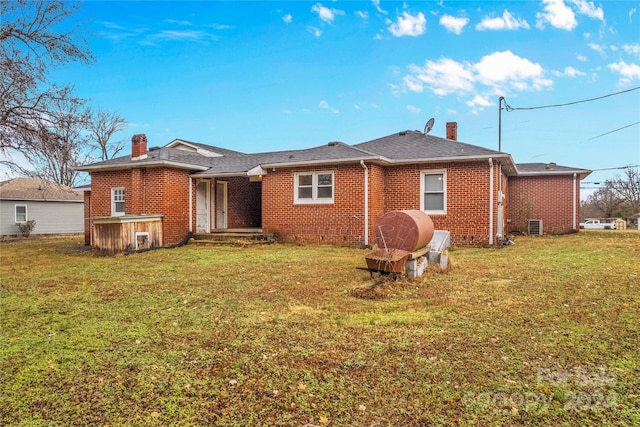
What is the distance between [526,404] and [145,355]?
334cm

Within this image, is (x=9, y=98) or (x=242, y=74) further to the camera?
(x=242, y=74)

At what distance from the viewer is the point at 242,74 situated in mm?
20797

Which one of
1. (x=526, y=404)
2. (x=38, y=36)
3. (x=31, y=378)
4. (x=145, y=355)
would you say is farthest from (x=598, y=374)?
(x=38, y=36)

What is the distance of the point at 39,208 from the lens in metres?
25.5

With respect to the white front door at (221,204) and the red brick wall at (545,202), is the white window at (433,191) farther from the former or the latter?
the white front door at (221,204)

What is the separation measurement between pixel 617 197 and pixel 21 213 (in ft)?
211

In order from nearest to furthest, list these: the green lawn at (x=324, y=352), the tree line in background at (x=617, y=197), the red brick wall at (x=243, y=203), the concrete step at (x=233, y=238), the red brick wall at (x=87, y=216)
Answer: the green lawn at (x=324, y=352) < the concrete step at (x=233, y=238) < the red brick wall at (x=87, y=216) < the red brick wall at (x=243, y=203) < the tree line in background at (x=617, y=197)

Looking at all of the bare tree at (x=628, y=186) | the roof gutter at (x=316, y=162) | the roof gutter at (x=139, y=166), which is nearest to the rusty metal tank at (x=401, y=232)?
the roof gutter at (x=316, y=162)

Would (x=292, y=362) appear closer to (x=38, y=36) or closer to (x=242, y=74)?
(x=38, y=36)

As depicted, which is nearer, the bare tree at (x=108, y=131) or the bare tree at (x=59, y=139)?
the bare tree at (x=59, y=139)

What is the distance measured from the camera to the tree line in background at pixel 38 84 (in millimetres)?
9148

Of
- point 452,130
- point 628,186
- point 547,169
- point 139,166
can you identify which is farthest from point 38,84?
point 628,186

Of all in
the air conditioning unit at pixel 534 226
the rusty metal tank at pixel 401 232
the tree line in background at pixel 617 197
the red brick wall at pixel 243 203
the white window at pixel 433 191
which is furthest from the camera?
the tree line in background at pixel 617 197

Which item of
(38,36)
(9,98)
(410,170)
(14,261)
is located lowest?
(14,261)
